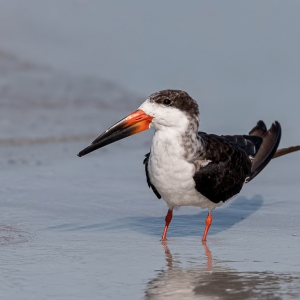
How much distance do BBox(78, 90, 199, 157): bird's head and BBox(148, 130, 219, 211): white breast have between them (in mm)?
74

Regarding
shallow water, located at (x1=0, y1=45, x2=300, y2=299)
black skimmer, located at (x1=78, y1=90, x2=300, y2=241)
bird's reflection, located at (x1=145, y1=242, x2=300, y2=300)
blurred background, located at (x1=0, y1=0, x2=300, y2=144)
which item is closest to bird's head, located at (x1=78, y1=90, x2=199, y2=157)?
black skimmer, located at (x1=78, y1=90, x2=300, y2=241)

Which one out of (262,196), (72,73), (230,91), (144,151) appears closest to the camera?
(262,196)

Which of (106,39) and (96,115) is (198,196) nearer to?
(96,115)

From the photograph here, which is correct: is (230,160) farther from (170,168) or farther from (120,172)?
(120,172)

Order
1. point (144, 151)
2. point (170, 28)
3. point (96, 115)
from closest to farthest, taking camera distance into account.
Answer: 1. point (144, 151)
2. point (96, 115)
3. point (170, 28)

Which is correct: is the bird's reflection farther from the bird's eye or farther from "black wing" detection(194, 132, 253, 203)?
the bird's eye

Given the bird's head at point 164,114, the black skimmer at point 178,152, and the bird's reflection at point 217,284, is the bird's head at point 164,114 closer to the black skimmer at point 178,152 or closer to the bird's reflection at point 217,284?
the black skimmer at point 178,152

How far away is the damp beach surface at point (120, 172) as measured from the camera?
4668 mm

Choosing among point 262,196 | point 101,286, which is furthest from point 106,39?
point 101,286

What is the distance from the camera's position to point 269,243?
217 inches

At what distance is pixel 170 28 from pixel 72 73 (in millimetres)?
2186

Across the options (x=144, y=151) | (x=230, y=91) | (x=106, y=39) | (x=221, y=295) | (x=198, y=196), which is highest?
(x=106, y=39)

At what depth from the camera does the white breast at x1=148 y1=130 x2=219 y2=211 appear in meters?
5.37

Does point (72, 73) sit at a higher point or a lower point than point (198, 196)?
higher
